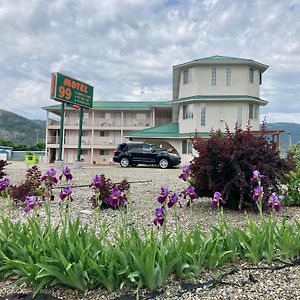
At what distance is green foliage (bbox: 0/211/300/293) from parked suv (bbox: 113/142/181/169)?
67.4 ft

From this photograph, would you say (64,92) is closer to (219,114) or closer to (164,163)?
(164,163)

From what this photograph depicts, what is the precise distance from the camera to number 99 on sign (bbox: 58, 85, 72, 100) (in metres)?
20.7

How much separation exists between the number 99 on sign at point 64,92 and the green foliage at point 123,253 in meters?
17.7

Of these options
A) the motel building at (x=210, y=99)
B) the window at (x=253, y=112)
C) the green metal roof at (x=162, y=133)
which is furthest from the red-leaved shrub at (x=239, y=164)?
the green metal roof at (x=162, y=133)

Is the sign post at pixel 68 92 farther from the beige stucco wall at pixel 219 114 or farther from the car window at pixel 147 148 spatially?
the beige stucco wall at pixel 219 114

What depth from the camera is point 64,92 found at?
21.1 metres

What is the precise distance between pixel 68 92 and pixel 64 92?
495mm

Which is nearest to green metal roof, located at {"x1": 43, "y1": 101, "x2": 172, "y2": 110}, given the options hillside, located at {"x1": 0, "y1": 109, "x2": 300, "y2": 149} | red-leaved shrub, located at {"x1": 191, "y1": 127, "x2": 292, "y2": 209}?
red-leaved shrub, located at {"x1": 191, "y1": 127, "x2": 292, "y2": 209}

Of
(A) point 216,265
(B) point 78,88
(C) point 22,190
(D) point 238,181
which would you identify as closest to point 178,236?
(A) point 216,265

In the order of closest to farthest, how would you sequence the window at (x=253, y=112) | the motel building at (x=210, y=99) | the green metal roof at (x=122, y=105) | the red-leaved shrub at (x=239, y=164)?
the red-leaved shrub at (x=239, y=164), the motel building at (x=210, y=99), the window at (x=253, y=112), the green metal roof at (x=122, y=105)

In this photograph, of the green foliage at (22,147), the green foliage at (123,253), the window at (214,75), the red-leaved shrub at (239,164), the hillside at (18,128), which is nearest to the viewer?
the green foliage at (123,253)

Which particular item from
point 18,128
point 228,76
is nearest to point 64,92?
point 228,76

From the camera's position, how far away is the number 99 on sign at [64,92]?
20697 millimetres

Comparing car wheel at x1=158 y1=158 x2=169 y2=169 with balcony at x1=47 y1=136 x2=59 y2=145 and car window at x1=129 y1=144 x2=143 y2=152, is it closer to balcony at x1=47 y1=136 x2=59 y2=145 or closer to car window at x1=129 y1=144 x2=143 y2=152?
car window at x1=129 y1=144 x2=143 y2=152
